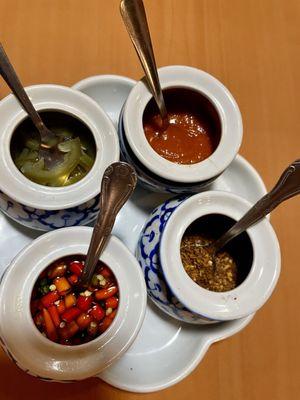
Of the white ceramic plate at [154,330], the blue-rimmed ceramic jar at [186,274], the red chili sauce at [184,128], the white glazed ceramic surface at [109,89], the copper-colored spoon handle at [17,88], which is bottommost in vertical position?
the white ceramic plate at [154,330]

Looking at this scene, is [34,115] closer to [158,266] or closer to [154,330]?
[158,266]

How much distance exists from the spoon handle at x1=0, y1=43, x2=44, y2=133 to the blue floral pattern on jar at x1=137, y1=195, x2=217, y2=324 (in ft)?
0.87

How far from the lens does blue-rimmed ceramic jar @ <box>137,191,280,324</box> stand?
70cm

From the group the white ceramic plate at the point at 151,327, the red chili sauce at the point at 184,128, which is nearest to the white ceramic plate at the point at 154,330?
the white ceramic plate at the point at 151,327

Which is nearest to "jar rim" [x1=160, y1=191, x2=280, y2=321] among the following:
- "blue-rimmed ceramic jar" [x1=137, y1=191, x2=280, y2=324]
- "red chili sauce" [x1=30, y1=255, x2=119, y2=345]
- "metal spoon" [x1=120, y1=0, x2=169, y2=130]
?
"blue-rimmed ceramic jar" [x1=137, y1=191, x2=280, y2=324]

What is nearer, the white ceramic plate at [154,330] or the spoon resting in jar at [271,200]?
the spoon resting in jar at [271,200]

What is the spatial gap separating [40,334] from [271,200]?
1.36ft

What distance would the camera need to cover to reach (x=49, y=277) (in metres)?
0.76

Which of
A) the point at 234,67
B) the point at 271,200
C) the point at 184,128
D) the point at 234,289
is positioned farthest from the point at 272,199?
the point at 234,67

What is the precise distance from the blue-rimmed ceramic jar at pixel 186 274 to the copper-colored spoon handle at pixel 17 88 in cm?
26

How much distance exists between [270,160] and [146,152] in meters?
0.38

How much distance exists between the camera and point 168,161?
30.6 inches

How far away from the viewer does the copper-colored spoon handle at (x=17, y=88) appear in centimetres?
71

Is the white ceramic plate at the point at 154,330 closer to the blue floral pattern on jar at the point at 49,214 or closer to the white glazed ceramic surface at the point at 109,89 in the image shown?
the white glazed ceramic surface at the point at 109,89
